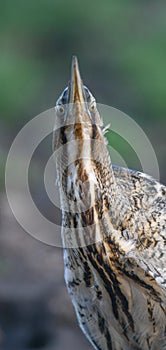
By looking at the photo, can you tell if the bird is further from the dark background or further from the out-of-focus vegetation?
the out-of-focus vegetation

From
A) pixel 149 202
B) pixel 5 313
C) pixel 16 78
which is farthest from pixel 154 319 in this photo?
pixel 16 78

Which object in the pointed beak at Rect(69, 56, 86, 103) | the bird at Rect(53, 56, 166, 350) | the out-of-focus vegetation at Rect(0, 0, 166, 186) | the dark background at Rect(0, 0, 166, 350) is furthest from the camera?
the out-of-focus vegetation at Rect(0, 0, 166, 186)

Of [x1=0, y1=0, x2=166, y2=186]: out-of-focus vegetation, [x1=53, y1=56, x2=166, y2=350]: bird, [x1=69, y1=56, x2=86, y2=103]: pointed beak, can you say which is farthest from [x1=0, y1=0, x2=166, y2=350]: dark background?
[x1=69, y1=56, x2=86, y2=103]: pointed beak

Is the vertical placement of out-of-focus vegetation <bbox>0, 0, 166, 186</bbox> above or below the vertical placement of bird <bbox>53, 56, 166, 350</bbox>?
above

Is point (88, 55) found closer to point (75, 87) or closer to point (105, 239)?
point (105, 239)

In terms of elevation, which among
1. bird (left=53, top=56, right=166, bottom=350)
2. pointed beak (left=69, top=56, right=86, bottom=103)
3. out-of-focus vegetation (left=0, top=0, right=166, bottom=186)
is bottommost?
bird (left=53, top=56, right=166, bottom=350)

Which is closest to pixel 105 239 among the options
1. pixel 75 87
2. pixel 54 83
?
pixel 75 87

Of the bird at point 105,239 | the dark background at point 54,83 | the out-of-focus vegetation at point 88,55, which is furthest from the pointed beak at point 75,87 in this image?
the out-of-focus vegetation at point 88,55
